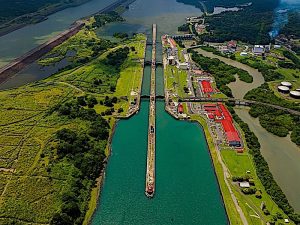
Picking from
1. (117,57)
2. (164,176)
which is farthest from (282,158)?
(117,57)

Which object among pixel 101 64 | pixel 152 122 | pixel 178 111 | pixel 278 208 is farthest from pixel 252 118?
pixel 101 64

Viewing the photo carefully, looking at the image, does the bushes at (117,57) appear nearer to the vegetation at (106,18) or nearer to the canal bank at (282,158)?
the vegetation at (106,18)

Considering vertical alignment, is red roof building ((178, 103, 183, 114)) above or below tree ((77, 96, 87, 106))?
below

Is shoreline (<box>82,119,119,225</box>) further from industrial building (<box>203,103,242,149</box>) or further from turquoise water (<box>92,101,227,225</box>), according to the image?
industrial building (<box>203,103,242,149</box>)

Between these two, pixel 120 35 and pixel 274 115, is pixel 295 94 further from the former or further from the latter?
pixel 120 35

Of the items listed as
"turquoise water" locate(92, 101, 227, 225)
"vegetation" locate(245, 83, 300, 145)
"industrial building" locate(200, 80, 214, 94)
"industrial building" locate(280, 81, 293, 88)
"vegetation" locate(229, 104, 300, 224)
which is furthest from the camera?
"industrial building" locate(280, 81, 293, 88)

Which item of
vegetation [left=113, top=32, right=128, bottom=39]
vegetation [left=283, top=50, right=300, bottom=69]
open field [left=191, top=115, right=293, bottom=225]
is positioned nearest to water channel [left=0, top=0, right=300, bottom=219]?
open field [left=191, top=115, right=293, bottom=225]
